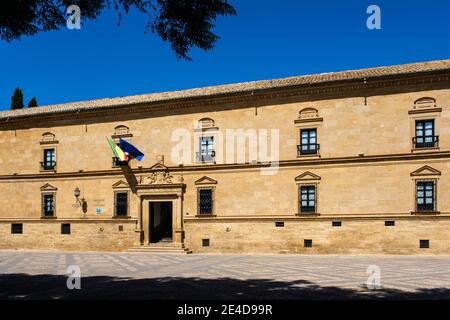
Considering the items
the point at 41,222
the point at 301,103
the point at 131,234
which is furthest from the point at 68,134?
the point at 301,103

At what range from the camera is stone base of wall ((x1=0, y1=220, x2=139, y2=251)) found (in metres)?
26.8

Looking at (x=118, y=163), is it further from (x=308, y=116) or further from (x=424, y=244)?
(x=424, y=244)

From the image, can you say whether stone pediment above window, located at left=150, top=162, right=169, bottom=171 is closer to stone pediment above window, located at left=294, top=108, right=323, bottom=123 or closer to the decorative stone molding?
the decorative stone molding

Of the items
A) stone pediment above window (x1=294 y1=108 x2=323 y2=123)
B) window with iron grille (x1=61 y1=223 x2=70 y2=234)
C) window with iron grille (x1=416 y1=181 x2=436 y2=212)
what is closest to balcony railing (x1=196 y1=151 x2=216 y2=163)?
stone pediment above window (x1=294 y1=108 x2=323 y2=123)

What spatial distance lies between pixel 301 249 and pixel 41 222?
16.0 meters

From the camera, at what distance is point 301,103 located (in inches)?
937

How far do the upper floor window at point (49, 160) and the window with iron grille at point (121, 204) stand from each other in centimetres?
496

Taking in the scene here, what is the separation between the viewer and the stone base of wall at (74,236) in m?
26.8

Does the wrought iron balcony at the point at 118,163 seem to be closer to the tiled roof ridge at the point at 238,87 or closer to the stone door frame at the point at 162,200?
the stone door frame at the point at 162,200

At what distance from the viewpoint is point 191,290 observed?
11602mm

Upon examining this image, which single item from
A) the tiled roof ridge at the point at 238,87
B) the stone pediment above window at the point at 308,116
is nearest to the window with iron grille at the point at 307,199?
the stone pediment above window at the point at 308,116

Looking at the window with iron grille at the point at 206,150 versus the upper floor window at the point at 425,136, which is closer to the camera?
the upper floor window at the point at 425,136

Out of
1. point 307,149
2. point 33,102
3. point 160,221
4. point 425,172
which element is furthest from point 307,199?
point 33,102

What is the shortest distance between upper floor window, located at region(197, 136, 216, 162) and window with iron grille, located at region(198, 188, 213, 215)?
1.68m
